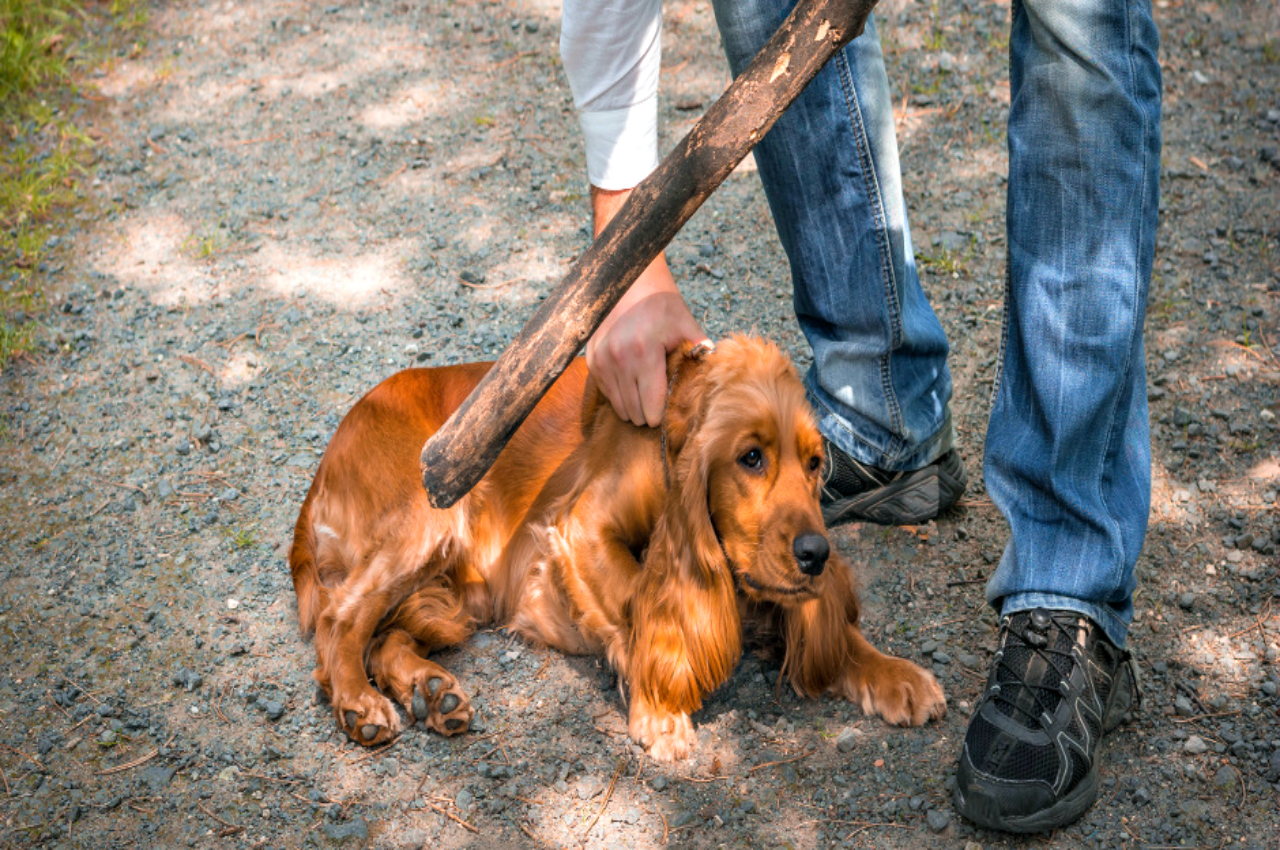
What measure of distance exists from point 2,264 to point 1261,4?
633cm

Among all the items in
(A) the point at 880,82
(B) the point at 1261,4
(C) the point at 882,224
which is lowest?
(B) the point at 1261,4

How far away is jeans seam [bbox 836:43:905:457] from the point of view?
110 inches

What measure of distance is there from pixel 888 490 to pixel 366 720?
5.32ft

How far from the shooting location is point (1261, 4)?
5559mm

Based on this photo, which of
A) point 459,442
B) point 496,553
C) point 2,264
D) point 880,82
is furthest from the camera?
point 2,264

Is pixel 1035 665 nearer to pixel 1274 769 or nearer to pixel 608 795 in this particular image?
pixel 1274 769

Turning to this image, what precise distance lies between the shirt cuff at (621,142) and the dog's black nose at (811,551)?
100 cm

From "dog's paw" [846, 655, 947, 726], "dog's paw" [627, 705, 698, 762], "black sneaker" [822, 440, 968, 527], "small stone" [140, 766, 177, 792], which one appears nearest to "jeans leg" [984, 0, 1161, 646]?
"dog's paw" [846, 655, 947, 726]

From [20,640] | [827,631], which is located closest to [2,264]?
[20,640]

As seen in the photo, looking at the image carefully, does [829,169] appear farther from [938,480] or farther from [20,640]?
[20,640]

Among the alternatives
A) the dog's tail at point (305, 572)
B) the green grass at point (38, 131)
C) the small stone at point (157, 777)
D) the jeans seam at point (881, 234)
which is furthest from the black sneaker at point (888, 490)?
the green grass at point (38, 131)

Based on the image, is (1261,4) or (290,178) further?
(1261,4)

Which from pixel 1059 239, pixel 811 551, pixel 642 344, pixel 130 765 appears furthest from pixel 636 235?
pixel 130 765

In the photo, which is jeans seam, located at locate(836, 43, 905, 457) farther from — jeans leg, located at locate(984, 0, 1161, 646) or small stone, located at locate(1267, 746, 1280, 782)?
small stone, located at locate(1267, 746, 1280, 782)
